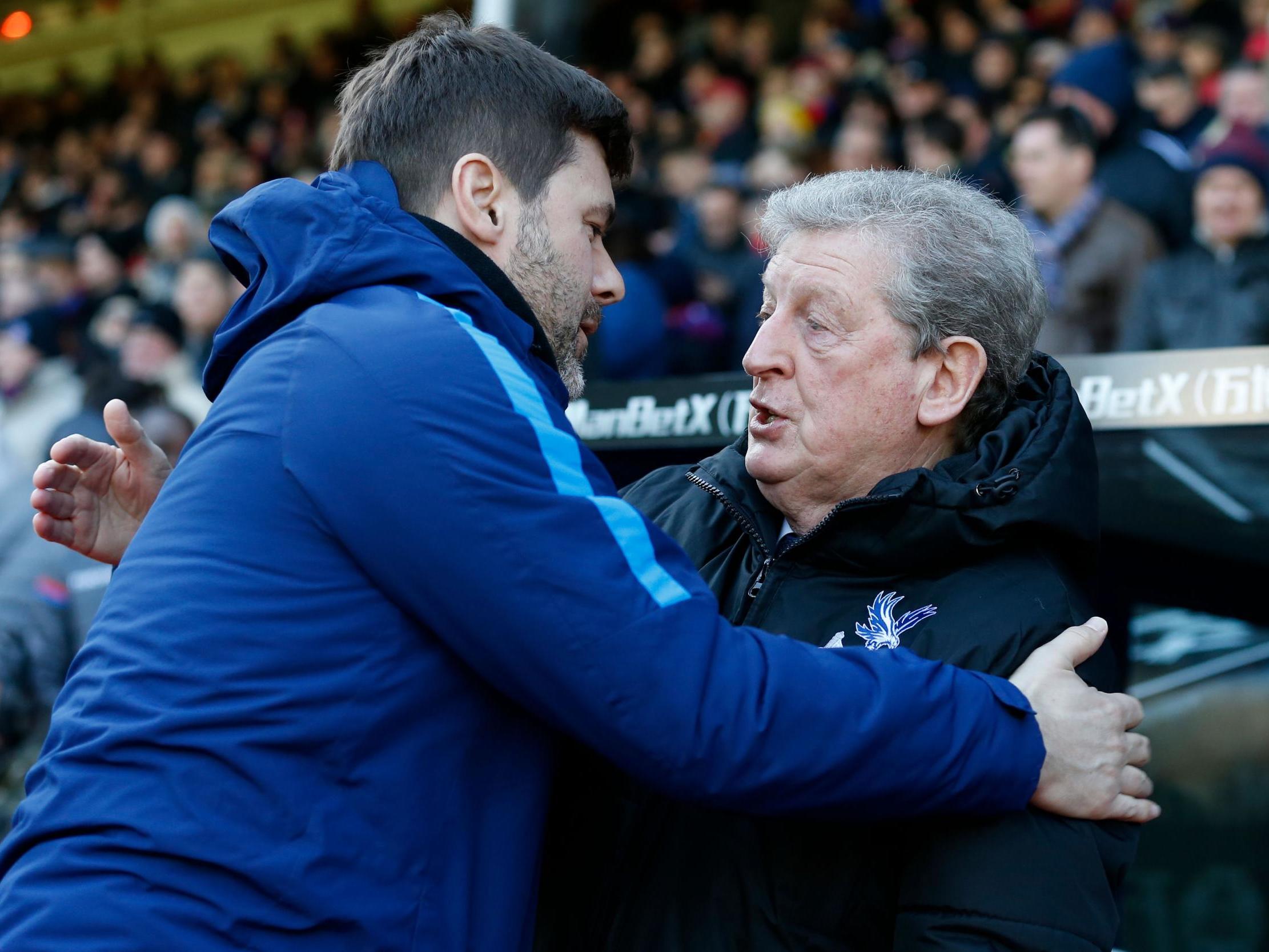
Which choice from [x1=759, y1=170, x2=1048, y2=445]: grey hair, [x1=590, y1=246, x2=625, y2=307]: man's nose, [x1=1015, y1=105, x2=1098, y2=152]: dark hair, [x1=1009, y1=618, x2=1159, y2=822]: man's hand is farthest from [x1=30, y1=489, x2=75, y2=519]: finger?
[x1=1015, y1=105, x2=1098, y2=152]: dark hair

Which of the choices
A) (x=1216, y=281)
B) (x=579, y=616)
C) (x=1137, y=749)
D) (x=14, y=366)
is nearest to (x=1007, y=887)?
(x=1137, y=749)

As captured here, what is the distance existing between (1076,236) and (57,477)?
3999 mm

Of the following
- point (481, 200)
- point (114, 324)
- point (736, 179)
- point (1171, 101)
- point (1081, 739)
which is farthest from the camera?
point (736, 179)

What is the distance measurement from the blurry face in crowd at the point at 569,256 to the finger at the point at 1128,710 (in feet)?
2.75

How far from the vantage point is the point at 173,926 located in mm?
1542

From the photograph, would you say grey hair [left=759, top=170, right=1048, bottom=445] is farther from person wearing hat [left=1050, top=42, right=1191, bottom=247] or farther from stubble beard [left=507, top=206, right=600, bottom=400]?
person wearing hat [left=1050, top=42, right=1191, bottom=247]

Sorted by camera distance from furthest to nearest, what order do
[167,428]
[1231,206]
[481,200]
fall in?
1. [1231,206]
2. [167,428]
3. [481,200]

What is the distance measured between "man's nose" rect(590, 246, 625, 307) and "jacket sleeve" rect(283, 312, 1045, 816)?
497 millimetres

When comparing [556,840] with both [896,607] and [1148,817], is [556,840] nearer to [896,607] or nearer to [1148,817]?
[896,607]

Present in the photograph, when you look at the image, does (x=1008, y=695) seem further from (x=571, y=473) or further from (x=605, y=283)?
(x=605, y=283)

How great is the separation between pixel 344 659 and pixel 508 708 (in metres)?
0.24

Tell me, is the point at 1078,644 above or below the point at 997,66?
above

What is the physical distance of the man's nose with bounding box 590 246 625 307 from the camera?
7.18 ft

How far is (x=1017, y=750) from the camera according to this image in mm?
1734
